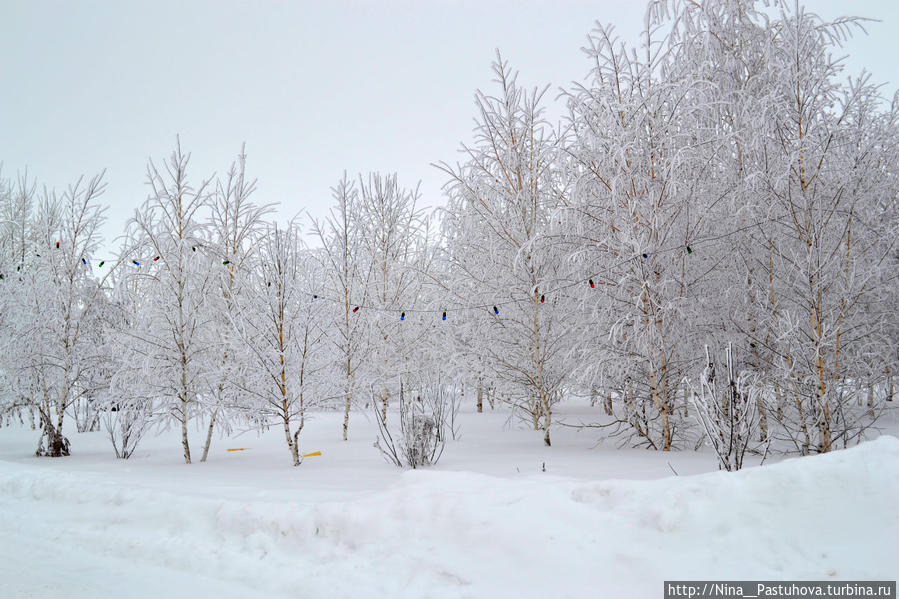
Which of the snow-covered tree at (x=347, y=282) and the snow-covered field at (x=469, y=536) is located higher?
the snow-covered tree at (x=347, y=282)

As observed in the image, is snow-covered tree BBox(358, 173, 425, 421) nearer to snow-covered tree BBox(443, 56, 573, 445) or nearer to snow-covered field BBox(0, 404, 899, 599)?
snow-covered tree BBox(443, 56, 573, 445)

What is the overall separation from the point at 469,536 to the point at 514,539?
12.5 inches

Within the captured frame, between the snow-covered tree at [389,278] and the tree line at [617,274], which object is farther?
the snow-covered tree at [389,278]

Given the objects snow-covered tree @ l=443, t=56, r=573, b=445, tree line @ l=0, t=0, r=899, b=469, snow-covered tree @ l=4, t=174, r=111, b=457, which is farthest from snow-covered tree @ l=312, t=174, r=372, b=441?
snow-covered tree @ l=4, t=174, r=111, b=457

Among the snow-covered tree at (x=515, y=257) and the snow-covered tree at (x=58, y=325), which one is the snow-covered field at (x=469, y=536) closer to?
the snow-covered tree at (x=515, y=257)

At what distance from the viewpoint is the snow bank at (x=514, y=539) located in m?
2.71

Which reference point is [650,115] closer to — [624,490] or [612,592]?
[624,490]

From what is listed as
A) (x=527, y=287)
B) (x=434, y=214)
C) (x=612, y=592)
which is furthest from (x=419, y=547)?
(x=434, y=214)

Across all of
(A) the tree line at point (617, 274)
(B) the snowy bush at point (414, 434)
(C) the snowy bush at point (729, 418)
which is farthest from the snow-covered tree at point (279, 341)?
(C) the snowy bush at point (729, 418)

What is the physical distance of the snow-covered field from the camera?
273 centimetres

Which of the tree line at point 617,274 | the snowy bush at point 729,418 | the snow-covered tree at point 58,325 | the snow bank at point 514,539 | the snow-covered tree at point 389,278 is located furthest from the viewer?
the snow-covered tree at point 389,278

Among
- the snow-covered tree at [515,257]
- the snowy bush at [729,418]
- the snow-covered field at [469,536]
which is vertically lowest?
the snow-covered field at [469,536]

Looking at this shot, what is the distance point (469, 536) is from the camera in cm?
333

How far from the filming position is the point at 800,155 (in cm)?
660
